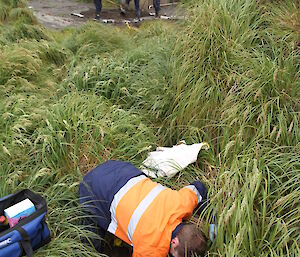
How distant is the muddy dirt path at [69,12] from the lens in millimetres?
10516

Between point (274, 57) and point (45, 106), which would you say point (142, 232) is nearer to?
point (45, 106)

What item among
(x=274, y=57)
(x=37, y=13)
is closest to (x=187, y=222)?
(x=274, y=57)

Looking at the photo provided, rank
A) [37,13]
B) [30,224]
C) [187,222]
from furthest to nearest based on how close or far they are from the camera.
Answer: [37,13] → [187,222] → [30,224]

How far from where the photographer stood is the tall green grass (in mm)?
2553

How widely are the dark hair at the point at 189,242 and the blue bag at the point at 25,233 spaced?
0.97 m

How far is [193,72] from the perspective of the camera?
13.0 feet

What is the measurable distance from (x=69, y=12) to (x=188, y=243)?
35.8 feet

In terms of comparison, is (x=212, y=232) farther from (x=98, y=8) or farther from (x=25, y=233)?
(x=98, y=8)

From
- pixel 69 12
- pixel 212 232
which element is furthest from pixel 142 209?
pixel 69 12

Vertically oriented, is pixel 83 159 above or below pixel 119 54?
below

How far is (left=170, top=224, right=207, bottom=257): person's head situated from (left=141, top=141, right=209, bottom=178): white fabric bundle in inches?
30.6

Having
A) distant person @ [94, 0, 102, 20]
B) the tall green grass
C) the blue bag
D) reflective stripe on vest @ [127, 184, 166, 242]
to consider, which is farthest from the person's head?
distant person @ [94, 0, 102, 20]

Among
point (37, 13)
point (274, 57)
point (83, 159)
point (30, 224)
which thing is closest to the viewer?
point (30, 224)

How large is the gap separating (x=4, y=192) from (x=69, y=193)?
0.52 metres
